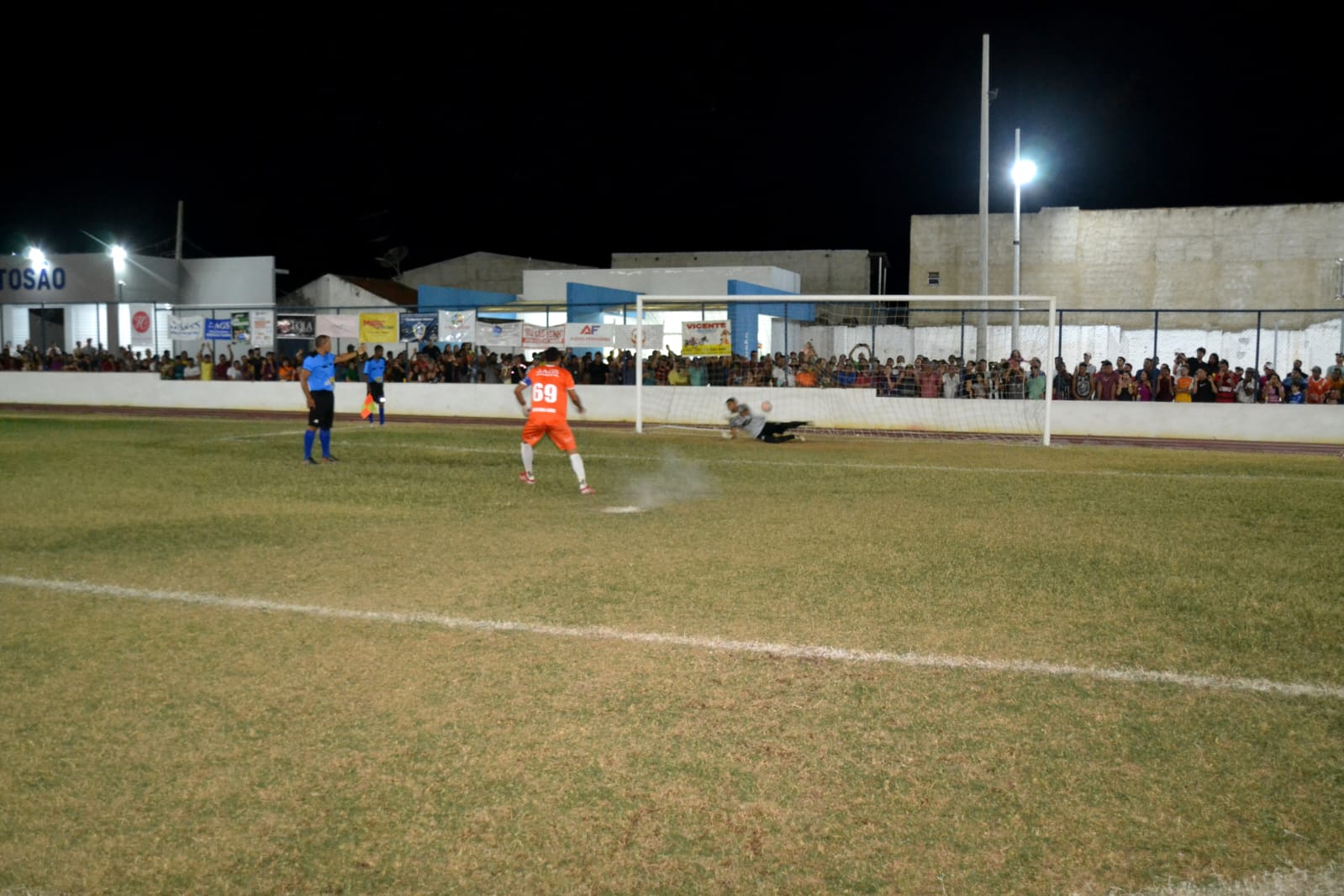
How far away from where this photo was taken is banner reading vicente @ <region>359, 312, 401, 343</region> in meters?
28.1

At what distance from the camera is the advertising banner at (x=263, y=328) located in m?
29.4

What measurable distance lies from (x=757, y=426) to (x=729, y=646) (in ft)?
47.9

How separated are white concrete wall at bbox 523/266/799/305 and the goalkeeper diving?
18.4 meters

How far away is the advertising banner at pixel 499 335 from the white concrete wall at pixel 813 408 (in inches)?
47.2

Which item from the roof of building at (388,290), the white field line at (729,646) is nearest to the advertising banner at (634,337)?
the white field line at (729,646)

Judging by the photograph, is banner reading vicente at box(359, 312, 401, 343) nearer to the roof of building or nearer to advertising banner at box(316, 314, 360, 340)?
advertising banner at box(316, 314, 360, 340)

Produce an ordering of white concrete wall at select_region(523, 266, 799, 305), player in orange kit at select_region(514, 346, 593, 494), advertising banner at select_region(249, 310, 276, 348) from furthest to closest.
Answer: white concrete wall at select_region(523, 266, 799, 305)
advertising banner at select_region(249, 310, 276, 348)
player in orange kit at select_region(514, 346, 593, 494)

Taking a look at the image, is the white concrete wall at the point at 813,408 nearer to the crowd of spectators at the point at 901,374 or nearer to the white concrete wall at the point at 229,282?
the crowd of spectators at the point at 901,374

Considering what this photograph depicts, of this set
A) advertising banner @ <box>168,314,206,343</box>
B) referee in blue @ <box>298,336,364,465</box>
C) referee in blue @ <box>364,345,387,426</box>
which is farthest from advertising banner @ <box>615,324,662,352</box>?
advertising banner @ <box>168,314,206,343</box>

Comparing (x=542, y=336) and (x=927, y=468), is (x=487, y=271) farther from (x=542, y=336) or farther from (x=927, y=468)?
(x=927, y=468)

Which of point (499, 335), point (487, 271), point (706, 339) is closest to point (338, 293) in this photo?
point (487, 271)

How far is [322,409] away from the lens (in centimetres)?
1533

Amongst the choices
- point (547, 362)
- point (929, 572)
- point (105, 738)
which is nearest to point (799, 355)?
point (547, 362)

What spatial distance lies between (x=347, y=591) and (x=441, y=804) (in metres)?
3.72
